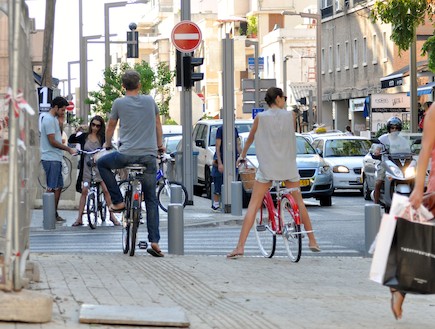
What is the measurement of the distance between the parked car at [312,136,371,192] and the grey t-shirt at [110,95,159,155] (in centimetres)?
1929

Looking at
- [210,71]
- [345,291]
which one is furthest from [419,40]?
[210,71]

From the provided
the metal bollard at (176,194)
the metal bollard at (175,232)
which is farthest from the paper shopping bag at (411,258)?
the metal bollard at (176,194)

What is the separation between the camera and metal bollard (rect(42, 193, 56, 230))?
20578 mm

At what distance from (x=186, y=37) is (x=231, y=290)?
624 inches

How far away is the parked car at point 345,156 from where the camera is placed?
34281 millimetres

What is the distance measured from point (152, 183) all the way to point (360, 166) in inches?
805

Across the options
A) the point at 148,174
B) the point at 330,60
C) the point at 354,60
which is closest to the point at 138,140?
the point at 148,174

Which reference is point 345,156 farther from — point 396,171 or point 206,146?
point 396,171

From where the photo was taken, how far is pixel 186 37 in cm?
2636

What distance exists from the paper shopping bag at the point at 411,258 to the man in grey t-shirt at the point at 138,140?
6186 millimetres

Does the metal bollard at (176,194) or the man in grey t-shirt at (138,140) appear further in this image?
the metal bollard at (176,194)

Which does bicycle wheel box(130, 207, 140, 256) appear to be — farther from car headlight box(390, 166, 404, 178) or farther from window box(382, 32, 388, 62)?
window box(382, 32, 388, 62)

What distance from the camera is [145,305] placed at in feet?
30.5

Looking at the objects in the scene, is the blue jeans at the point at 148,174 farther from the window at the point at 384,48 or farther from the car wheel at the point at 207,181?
the window at the point at 384,48
